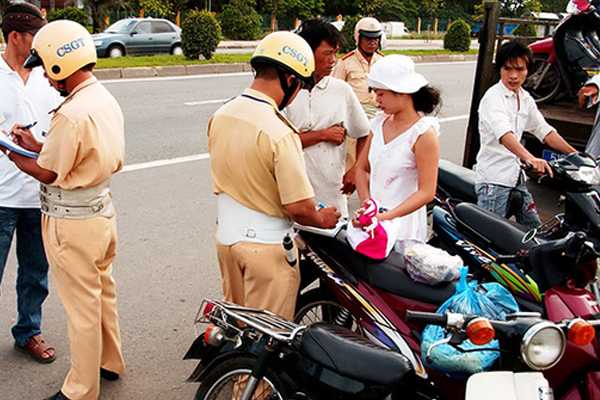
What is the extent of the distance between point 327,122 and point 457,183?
1.25 metres

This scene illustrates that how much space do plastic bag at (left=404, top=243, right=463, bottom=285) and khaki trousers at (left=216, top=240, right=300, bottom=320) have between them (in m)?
0.51

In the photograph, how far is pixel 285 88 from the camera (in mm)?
2684

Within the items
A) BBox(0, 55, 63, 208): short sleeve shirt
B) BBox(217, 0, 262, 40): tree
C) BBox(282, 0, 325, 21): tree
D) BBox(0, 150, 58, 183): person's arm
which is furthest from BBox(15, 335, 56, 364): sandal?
BBox(282, 0, 325, 21): tree

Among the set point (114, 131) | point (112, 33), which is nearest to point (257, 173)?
point (114, 131)

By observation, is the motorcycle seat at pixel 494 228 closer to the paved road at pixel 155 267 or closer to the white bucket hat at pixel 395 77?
the white bucket hat at pixel 395 77

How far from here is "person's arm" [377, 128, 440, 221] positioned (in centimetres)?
300

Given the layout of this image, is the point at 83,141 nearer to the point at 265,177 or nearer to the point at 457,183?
the point at 265,177

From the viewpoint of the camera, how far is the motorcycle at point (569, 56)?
657 centimetres

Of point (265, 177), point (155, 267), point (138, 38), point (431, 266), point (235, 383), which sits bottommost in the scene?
point (138, 38)

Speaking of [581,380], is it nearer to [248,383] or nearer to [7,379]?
[248,383]

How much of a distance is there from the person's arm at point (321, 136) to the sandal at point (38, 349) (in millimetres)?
1836

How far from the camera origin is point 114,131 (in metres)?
2.93

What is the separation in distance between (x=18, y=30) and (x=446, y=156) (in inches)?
240

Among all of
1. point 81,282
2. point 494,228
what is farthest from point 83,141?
point 494,228
